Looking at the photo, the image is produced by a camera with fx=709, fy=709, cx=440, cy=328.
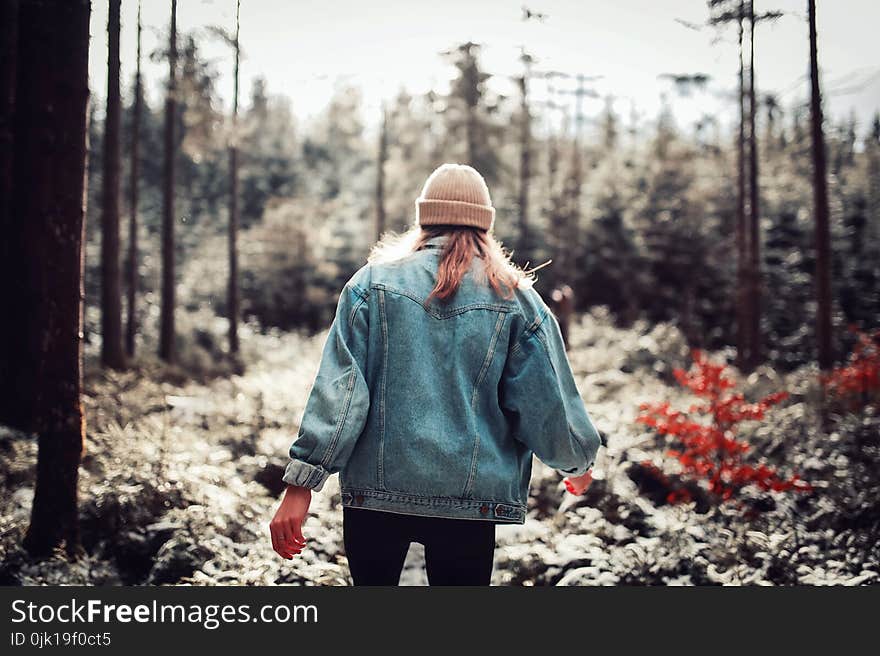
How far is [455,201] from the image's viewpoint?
2811 mm

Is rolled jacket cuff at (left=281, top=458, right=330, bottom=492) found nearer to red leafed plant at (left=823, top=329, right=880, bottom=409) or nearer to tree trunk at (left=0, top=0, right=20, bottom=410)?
tree trunk at (left=0, top=0, right=20, bottom=410)

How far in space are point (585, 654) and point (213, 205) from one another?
1880 inches

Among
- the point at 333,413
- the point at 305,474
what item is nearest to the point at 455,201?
the point at 333,413

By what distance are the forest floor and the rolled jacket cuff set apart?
8.02ft

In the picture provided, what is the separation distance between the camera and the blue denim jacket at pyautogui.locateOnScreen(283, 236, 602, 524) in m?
2.51

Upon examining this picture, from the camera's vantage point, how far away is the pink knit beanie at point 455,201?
9.24ft

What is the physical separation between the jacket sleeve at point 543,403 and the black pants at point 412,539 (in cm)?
37

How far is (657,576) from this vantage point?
203 inches

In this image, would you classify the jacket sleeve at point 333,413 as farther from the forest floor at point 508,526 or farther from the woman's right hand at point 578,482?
the forest floor at point 508,526

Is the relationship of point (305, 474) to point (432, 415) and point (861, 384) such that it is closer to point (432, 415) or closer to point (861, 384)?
point (432, 415)

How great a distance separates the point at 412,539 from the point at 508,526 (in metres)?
4.14

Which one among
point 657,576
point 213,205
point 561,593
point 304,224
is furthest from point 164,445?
point 213,205

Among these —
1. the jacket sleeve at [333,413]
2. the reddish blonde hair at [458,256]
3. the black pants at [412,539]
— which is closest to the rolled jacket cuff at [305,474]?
the jacket sleeve at [333,413]

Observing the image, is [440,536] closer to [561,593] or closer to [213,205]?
[561,593]
